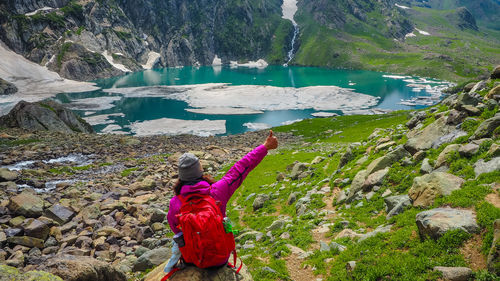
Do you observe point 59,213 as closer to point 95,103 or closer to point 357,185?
point 357,185

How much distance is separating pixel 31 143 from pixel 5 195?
3063 cm

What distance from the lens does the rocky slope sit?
834 cm

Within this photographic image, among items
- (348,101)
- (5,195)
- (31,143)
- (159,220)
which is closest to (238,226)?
(159,220)

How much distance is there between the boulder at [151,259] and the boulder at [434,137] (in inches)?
598

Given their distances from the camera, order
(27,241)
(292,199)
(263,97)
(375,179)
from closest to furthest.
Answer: (27,241) → (375,179) → (292,199) → (263,97)

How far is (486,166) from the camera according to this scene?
10977mm

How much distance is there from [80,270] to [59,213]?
40.9ft

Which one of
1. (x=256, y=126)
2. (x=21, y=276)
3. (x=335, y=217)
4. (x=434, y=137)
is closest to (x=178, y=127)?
(x=256, y=126)

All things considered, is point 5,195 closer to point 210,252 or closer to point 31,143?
point 210,252

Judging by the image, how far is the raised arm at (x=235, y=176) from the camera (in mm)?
6980

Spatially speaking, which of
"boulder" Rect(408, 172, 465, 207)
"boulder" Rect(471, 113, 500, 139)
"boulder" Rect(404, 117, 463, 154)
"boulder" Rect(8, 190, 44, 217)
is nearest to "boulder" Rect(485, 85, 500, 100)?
"boulder" Rect(404, 117, 463, 154)

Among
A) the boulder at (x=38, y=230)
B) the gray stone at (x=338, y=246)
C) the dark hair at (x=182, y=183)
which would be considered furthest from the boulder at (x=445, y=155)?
the boulder at (x=38, y=230)

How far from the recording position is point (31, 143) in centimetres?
4616

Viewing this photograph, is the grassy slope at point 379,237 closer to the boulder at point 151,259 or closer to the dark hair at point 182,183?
the boulder at point 151,259
